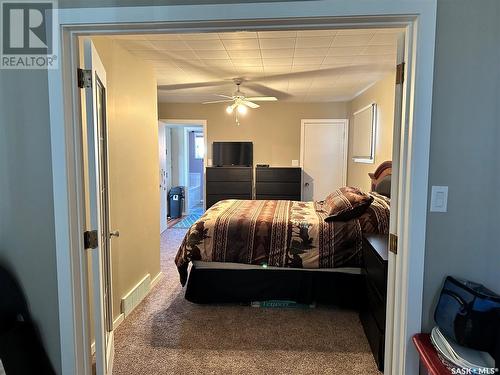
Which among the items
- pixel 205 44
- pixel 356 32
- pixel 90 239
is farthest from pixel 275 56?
pixel 90 239

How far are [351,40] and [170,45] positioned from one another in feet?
5.01

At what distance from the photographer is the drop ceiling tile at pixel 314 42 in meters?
2.69

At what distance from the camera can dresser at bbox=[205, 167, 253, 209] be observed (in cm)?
582

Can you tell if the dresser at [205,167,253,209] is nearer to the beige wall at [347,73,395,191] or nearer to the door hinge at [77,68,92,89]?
the beige wall at [347,73,395,191]

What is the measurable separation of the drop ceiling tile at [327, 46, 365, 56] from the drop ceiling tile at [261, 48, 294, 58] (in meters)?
0.36

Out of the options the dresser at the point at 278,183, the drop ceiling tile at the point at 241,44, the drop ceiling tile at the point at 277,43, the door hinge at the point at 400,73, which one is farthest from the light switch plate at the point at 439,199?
the dresser at the point at 278,183

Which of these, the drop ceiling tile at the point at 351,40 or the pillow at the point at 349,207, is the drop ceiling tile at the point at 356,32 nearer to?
the drop ceiling tile at the point at 351,40

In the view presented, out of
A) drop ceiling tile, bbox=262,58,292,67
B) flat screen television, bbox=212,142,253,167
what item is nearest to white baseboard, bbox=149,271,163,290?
drop ceiling tile, bbox=262,58,292,67

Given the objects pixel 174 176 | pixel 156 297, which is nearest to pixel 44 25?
pixel 156 297

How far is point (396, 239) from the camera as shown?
59.2 inches

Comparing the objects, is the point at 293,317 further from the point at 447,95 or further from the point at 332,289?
the point at 447,95

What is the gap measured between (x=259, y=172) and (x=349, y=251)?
3.09 m

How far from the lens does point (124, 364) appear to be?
223 cm

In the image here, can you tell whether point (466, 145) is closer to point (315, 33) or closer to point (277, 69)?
Answer: point (315, 33)
